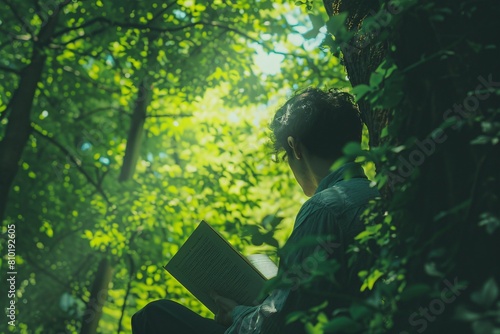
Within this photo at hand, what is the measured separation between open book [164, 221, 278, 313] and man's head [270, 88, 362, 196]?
51 cm

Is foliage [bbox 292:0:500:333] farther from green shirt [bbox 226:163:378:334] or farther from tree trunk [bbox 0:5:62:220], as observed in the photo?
tree trunk [bbox 0:5:62:220]

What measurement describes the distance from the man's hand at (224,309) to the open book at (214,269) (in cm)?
4

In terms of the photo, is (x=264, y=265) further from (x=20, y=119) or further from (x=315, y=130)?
(x=20, y=119)

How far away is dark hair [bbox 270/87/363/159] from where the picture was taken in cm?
286

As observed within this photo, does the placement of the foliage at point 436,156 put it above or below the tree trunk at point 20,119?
below

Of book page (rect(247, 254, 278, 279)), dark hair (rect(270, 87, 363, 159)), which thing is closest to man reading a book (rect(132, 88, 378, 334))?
dark hair (rect(270, 87, 363, 159))

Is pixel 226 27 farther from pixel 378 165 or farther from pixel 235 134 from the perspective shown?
pixel 378 165

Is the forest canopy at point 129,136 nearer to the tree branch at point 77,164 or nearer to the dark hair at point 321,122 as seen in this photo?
the tree branch at point 77,164

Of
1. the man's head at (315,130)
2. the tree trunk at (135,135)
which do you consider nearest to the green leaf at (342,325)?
the man's head at (315,130)

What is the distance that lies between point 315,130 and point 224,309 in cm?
88

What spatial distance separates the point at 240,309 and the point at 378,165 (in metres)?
1.15

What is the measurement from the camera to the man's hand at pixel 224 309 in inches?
104

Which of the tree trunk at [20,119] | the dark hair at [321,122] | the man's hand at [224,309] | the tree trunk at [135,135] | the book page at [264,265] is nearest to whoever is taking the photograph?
the man's hand at [224,309]

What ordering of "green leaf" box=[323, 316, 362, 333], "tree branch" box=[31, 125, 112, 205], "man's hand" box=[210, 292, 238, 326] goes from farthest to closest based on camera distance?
"tree branch" box=[31, 125, 112, 205]
"man's hand" box=[210, 292, 238, 326]
"green leaf" box=[323, 316, 362, 333]
